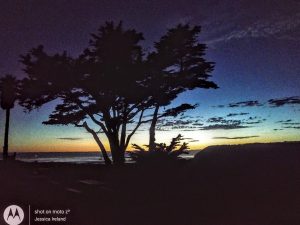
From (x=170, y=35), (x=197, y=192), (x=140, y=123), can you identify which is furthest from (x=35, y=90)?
(x=197, y=192)

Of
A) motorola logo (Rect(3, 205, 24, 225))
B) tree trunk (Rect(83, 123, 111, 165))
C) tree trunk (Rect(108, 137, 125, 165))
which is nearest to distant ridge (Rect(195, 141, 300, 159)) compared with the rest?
motorola logo (Rect(3, 205, 24, 225))

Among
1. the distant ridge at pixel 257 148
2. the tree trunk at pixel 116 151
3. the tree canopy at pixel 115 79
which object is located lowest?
the distant ridge at pixel 257 148

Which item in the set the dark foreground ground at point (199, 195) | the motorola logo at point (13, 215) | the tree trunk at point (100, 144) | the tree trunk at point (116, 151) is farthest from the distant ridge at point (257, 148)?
the tree trunk at point (100, 144)

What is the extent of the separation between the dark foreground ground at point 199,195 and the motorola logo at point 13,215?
0.29ft

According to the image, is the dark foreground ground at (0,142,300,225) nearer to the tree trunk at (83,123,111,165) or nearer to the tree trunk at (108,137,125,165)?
the tree trunk at (108,137,125,165)

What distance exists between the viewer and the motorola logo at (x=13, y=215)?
18.4 ft

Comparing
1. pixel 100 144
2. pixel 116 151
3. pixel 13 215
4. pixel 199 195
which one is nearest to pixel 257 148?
pixel 199 195

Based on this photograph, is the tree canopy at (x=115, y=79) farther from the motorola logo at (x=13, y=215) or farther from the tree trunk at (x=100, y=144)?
the motorola logo at (x=13, y=215)

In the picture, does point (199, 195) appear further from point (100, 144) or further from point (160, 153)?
point (100, 144)

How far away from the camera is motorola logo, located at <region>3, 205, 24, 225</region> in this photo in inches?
220

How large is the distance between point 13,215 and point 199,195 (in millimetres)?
5440

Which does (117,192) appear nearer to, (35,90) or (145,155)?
(145,155)

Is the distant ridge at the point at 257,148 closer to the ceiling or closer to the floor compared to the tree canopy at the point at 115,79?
closer to the floor

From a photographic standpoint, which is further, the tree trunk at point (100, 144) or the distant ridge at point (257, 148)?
the tree trunk at point (100, 144)
